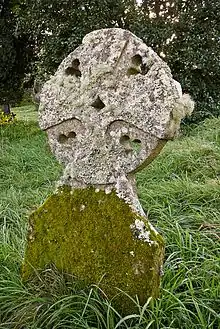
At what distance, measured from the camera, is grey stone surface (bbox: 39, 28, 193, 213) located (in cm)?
256

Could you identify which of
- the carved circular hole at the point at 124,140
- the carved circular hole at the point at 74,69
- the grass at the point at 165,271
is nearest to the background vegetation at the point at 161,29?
the grass at the point at 165,271

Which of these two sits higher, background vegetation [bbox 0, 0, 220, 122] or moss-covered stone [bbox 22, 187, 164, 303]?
background vegetation [bbox 0, 0, 220, 122]

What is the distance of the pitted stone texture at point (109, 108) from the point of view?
255 centimetres

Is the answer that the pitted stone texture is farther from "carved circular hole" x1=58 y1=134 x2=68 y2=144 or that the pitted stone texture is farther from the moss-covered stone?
the moss-covered stone

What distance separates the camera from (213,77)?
9.88 m

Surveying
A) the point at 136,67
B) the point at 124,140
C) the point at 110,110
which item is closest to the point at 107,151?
the point at 124,140

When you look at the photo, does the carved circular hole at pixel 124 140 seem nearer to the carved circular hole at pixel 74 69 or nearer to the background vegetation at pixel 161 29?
the carved circular hole at pixel 74 69

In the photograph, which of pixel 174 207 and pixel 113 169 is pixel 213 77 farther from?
pixel 113 169

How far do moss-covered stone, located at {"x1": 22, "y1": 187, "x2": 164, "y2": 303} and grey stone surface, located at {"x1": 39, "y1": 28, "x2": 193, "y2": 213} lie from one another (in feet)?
0.32

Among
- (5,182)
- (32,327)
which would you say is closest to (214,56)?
(5,182)

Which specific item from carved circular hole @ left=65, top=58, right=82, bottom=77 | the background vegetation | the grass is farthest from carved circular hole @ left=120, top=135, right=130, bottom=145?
the background vegetation

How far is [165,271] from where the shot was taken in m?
2.84

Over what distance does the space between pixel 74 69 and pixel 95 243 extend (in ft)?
3.27

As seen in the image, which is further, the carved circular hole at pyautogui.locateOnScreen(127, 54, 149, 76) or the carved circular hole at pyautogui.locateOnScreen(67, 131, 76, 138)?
the carved circular hole at pyautogui.locateOnScreen(67, 131, 76, 138)
